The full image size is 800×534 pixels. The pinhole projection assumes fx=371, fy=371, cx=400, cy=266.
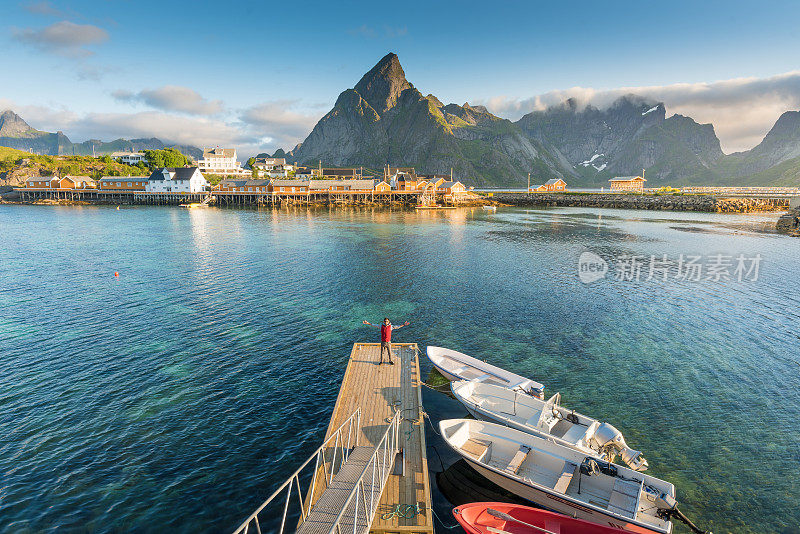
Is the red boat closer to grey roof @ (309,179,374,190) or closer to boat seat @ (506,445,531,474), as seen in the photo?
boat seat @ (506,445,531,474)

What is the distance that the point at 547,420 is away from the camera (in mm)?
15617

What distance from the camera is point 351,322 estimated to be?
96.2 ft

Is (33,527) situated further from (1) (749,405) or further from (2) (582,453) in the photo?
(1) (749,405)

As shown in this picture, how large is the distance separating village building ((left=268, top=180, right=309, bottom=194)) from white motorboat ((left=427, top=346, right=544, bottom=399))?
136752 millimetres

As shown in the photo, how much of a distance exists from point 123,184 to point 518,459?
18489 centimetres

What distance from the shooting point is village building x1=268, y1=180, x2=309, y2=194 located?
146 m

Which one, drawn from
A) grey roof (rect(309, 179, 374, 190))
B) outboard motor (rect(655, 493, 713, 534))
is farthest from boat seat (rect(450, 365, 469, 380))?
grey roof (rect(309, 179, 374, 190))

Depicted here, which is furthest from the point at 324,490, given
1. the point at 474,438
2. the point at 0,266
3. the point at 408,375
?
the point at 0,266

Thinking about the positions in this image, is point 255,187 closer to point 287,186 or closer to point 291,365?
point 287,186

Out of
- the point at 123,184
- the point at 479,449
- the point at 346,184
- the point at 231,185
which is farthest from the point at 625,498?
the point at 123,184

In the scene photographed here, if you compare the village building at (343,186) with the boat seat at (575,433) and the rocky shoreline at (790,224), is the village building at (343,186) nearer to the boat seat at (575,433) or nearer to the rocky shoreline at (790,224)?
the rocky shoreline at (790,224)

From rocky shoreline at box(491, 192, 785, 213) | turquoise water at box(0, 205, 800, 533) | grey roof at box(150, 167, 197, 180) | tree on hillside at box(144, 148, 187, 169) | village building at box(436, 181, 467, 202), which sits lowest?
turquoise water at box(0, 205, 800, 533)

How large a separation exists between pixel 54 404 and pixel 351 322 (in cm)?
1734

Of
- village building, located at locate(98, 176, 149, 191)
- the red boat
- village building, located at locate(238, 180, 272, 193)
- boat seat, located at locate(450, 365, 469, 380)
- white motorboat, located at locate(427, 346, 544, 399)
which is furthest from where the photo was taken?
village building, located at locate(98, 176, 149, 191)
